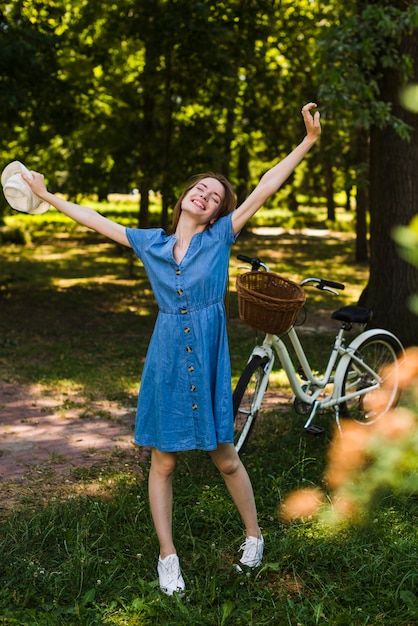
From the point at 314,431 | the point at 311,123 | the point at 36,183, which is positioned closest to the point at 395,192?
the point at 314,431

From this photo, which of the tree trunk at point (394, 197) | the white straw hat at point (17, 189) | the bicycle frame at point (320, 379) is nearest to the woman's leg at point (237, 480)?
the white straw hat at point (17, 189)

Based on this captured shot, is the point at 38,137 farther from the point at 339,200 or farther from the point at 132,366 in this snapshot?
the point at 339,200

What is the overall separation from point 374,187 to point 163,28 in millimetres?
3968

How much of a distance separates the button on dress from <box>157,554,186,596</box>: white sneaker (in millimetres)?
490

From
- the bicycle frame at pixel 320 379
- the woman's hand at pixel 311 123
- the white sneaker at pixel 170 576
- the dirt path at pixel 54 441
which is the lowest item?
the dirt path at pixel 54 441

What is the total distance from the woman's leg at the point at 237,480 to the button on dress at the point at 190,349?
0.39ft

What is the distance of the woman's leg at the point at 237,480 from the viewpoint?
351 cm

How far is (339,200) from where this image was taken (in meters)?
61.5

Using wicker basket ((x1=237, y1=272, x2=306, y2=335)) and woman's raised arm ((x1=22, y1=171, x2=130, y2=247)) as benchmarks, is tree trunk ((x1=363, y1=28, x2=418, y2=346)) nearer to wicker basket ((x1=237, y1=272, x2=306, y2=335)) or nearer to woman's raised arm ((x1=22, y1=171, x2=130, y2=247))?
wicker basket ((x1=237, y1=272, x2=306, y2=335))

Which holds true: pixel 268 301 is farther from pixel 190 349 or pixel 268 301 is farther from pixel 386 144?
pixel 386 144

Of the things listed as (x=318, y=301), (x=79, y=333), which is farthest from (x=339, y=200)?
(x=79, y=333)

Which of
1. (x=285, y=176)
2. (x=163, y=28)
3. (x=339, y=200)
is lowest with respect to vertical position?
(x=339, y=200)

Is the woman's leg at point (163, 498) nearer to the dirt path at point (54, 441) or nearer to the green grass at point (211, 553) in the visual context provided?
the green grass at point (211, 553)

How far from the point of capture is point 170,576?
11.2 ft
